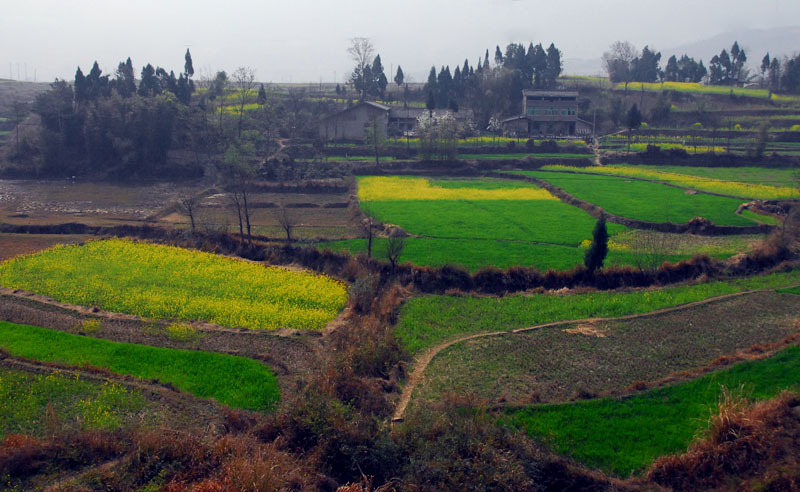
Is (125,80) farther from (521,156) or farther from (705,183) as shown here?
(705,183)

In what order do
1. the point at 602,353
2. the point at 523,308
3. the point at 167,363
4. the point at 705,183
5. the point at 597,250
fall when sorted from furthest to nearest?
the point at 705,183 → the point at 597,250 → the point at 523,308 → the point at 602,353 → the point at 167,363

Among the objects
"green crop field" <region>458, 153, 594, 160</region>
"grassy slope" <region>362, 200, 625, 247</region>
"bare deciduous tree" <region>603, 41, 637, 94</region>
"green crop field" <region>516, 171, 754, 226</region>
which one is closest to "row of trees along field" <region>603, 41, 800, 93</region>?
"bare deciduous tree" <region>603, 41, 637, 94</region>

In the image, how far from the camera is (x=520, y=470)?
9.14 m

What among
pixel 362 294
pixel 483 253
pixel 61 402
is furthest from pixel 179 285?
pixel 483 253

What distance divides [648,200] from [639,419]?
23.5 m

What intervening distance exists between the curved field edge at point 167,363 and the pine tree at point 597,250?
39.9 feet

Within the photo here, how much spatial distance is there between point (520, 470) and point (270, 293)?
1202 cm

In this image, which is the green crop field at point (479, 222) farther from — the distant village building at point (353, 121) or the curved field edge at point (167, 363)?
the distant village building at point (353, 121)

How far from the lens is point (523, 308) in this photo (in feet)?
58.4

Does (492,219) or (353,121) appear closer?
(492,219)

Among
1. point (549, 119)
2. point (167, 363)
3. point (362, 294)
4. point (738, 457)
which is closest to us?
point (738, 457)

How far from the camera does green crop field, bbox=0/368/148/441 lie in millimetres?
11109

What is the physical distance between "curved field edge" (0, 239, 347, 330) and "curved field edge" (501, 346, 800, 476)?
7741 mm

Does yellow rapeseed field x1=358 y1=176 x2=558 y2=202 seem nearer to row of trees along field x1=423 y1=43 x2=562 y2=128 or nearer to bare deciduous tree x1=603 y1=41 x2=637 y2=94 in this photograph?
row of trees along field x1=423 y1=43 x2=562 y2=128
